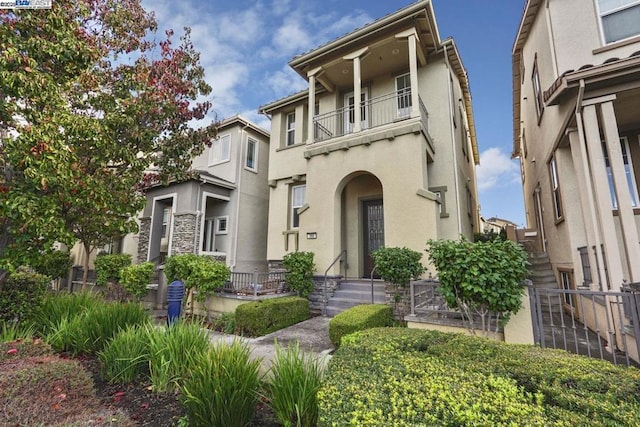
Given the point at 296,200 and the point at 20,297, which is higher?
the point at 296,200

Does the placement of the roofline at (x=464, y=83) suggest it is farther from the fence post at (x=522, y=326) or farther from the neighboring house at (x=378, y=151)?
the fence post at (x=522, y=326)

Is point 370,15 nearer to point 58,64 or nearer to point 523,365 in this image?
point 58,64

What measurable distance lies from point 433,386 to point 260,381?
6.98ft

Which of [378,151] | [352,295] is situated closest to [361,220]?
[378,151]

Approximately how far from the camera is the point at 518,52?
496 inches

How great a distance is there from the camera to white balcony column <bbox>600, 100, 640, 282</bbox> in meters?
5.12

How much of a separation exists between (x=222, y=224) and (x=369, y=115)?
8.70 meters

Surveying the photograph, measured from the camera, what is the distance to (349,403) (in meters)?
2.10

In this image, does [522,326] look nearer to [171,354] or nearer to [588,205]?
[588,205]

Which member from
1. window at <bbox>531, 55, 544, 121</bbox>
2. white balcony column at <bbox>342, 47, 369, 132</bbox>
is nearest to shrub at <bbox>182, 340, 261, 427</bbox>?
white balcony column at <bbox>342, 47, 369, 132</bbox>

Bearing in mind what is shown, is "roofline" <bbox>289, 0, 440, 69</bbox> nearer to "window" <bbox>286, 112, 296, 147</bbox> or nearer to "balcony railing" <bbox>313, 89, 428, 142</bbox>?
"balcony railing" <bbox>313, 89, 428, 142</bbox>

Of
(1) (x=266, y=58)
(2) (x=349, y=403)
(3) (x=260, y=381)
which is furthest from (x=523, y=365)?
(1) (x=266, y=58)

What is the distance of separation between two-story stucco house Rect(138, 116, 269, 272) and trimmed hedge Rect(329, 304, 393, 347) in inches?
330

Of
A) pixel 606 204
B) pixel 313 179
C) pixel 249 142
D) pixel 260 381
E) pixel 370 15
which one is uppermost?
pixel 370 15
